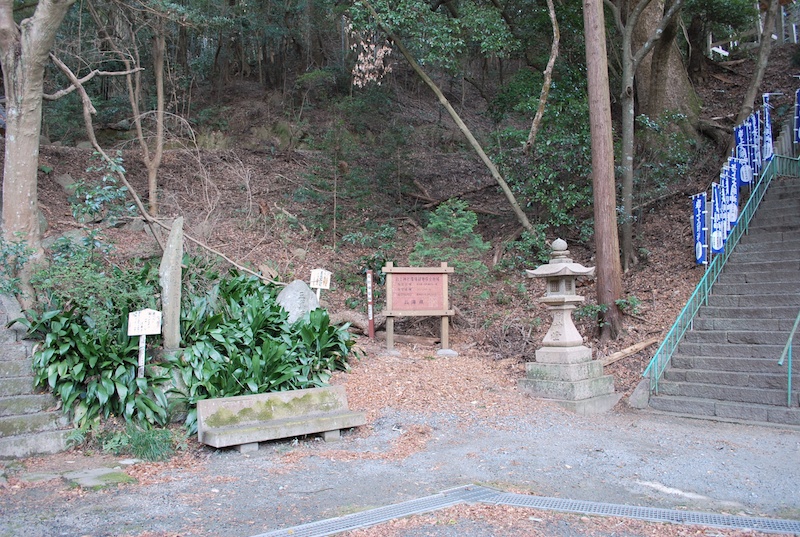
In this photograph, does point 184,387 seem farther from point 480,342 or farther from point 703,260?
point 703,260

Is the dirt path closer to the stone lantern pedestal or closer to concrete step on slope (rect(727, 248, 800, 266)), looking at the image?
the stone lantern pedestal

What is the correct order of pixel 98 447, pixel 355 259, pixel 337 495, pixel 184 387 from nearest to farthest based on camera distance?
pixel 337 495 → pixel 98 447 → pixel 184 387 → pixel 355 259

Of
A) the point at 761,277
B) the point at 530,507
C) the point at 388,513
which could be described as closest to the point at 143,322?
the point at 388,513

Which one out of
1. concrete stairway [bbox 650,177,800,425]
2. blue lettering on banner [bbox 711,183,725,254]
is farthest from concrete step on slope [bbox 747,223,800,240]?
blue lettering on banner [bbox 711,183,725,254]

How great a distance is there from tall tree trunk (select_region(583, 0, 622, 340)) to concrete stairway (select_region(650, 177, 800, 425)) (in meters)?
1.35

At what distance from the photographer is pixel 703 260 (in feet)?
36.2

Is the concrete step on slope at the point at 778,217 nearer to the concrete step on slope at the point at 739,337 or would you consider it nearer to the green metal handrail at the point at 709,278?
the green metal handrail at the point at 709,278

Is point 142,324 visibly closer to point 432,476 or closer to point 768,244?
point 432,476

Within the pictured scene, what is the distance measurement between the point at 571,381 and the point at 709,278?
4062mm

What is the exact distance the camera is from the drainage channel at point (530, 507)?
438cm

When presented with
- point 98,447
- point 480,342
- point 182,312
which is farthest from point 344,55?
point 98,447

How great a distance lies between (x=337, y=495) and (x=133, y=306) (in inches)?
166

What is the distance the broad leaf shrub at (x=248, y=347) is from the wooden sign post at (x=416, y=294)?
1286 mm

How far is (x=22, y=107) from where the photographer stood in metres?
8.22
